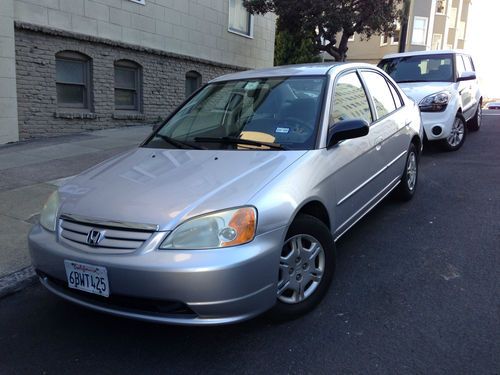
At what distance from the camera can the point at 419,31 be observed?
107 feet

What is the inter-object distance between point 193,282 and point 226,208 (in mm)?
442

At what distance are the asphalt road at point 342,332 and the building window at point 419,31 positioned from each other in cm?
3180

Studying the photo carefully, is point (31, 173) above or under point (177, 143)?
under

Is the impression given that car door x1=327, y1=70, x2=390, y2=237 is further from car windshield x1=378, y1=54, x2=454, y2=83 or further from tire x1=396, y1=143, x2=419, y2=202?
car windshield x1=378, y1=54, x2=454, y2=83

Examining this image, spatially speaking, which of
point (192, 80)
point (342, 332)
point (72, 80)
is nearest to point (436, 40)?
point (192, 80)

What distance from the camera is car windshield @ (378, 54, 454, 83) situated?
320 inches

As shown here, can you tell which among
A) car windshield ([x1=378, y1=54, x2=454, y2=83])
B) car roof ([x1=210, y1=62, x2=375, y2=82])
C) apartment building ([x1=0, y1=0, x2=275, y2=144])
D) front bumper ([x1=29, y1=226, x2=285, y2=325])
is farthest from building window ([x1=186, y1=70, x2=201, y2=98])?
front bumper ([x1=29, y1=226, x2=285, y2=325])

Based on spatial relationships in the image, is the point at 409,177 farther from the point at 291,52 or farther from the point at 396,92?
the point at 291,52

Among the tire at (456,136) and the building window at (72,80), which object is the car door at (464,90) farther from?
the building window at (72,80)

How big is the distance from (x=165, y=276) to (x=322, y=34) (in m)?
14.3

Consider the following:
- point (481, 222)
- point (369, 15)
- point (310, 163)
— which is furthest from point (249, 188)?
point (369, 15)

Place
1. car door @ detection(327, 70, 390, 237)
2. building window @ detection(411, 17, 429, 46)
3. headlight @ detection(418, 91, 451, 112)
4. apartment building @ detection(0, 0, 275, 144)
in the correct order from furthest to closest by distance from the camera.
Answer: building window @ detection(411, 17, 429, 46) < apartment building @ detection(0, 0, 275, 144) < headlight @ detection(418, 91, 451, 112) < car door @ detection(327, 70, 390, 237)

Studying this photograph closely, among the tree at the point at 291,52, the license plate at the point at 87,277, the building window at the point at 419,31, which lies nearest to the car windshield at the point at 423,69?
the license plate at the point at 87,277

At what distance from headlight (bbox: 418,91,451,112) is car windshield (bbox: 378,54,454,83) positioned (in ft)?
2.28
